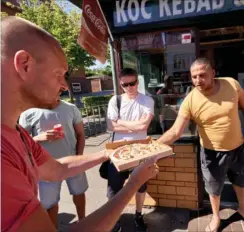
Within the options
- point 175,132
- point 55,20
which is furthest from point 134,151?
point 55,20

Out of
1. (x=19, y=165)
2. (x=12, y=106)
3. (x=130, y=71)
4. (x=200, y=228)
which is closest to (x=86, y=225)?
(x=19, y=165)

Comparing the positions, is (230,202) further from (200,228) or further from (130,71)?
(130,71)

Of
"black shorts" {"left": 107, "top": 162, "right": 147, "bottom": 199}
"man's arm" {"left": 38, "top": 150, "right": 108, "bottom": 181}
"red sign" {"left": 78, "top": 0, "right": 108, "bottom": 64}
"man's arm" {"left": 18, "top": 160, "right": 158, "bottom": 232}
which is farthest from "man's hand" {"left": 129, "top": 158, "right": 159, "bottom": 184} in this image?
"red sign" {"left": 78, "top": 0, "right": 108, "bottom": 64}

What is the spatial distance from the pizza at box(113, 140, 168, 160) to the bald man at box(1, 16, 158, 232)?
64 centimetres

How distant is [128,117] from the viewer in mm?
2977

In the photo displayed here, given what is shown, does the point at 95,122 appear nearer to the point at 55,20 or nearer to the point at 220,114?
the point at 55,20

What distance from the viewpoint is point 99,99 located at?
15.1m

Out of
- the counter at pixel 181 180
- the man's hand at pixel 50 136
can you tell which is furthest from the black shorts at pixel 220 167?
the man's hand at pixel 50 136

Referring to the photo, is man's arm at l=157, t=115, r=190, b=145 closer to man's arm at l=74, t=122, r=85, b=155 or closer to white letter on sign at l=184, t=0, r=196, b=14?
man's arm at l=74, t=122, r=85, b=155

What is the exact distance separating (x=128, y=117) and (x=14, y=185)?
217 cm

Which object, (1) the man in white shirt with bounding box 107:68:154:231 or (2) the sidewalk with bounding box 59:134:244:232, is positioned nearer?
(1) the man in white shirt with bounding box 107:68:154:231

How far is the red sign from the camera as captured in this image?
2.93 meters

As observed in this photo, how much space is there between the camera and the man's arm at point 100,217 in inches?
34.5

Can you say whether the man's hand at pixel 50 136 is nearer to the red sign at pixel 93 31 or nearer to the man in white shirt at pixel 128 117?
the man in white shirt at pixel 128 117
